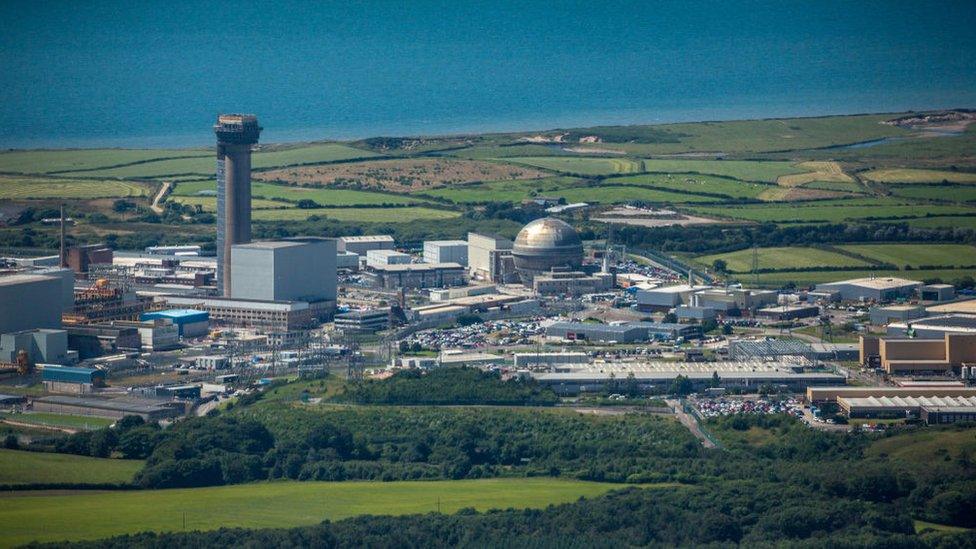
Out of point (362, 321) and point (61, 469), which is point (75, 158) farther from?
point (61, 469)

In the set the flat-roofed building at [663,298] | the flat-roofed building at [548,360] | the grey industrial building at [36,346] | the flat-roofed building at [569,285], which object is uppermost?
the flat-roofed building at [569,285]

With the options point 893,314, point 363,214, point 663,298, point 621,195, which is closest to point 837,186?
point 621,195

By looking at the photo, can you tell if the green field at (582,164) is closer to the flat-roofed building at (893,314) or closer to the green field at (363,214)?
the green field at (363,214)

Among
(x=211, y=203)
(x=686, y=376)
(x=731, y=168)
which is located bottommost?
(x=686, y=376)

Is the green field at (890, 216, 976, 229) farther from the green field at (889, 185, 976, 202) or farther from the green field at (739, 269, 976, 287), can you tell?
the green field at (739, 269, 976, 287)

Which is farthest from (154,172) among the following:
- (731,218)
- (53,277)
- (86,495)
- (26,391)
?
(86,495)

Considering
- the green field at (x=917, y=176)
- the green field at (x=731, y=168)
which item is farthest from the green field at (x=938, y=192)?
the green field at (x=731, y=168)
